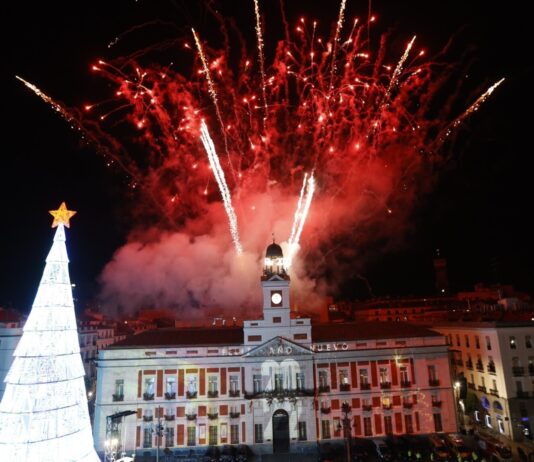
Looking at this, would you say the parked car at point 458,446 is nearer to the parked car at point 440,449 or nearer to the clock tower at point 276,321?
the parked car at point 440,449

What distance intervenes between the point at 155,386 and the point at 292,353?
1237 centimetres

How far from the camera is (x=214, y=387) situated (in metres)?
36.0

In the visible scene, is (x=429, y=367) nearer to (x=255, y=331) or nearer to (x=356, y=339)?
(x=356, y=339)

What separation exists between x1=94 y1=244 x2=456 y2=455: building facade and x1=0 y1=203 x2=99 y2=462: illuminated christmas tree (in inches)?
579

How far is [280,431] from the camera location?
34.9 metres

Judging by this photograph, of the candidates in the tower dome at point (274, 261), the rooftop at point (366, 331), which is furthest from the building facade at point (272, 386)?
the tower dome at point (274, 261)

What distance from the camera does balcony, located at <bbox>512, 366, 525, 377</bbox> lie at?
3658 cm

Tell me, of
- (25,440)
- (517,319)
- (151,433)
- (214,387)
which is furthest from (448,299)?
(25,440)

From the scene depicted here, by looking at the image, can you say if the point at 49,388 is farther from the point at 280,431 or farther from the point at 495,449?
the point at 495,449

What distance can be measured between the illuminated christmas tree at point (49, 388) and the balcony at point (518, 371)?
35040 millimetres

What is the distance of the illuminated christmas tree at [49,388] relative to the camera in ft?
61.7

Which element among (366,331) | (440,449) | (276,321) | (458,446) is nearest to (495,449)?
(458,446)

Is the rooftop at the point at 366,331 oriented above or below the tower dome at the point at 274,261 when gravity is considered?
below

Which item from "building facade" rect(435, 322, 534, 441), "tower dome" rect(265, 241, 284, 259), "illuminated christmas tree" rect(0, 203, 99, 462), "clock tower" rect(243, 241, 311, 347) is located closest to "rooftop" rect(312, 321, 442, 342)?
"clock tower" rect(243, 241, 311, 347)
